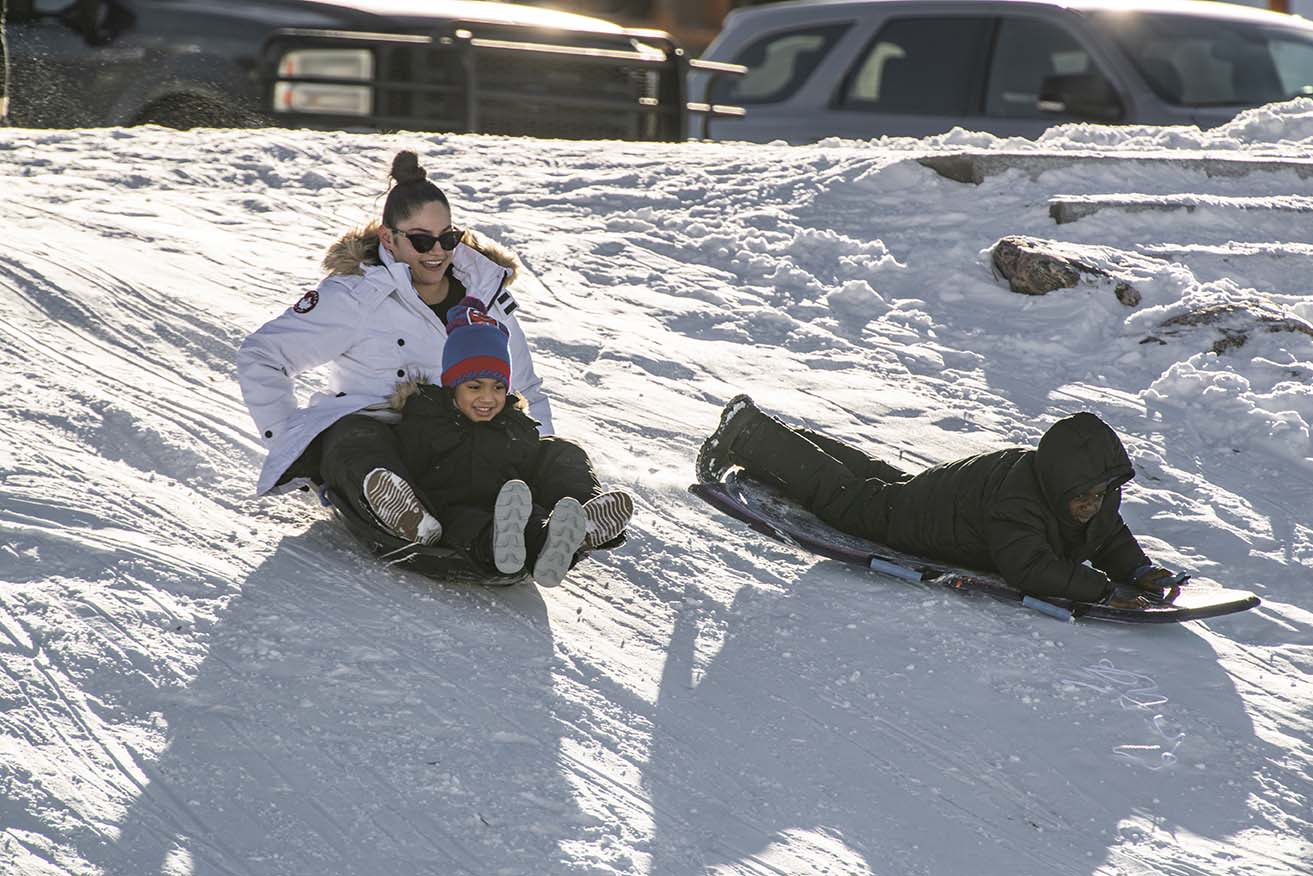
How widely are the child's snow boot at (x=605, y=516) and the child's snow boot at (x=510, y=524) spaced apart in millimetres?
199

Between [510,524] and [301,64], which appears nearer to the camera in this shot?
[510,524]

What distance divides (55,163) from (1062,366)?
16.8 feet

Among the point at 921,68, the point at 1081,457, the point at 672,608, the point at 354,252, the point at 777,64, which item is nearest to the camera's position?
the point at 1081,457

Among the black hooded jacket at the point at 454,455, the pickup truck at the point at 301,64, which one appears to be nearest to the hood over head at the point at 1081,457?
the black hooded jacket at the point at 454,455

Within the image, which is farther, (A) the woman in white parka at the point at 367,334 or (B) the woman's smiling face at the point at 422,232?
(B) the woman's smiling face at the point at 422,232

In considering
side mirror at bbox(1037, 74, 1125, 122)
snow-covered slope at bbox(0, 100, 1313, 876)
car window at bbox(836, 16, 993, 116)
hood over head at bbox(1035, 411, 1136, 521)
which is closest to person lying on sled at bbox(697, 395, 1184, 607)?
hood over head at bbox(1035, 411, 1136, 521)

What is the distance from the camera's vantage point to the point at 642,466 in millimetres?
5141

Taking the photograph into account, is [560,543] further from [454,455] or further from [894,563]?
[894,563]

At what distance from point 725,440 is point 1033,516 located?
1.06 metres

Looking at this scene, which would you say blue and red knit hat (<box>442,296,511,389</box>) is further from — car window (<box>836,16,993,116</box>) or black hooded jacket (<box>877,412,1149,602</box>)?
car window (<box>836,16,993,116</box>)

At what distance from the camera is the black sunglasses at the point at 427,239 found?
171 inches

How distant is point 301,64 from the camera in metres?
8.91

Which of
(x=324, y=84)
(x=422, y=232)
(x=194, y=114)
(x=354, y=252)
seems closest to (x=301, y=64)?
(x=324, y=84)

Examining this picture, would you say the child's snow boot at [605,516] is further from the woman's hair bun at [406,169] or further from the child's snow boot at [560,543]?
the woman's hair bun at [406,169]
